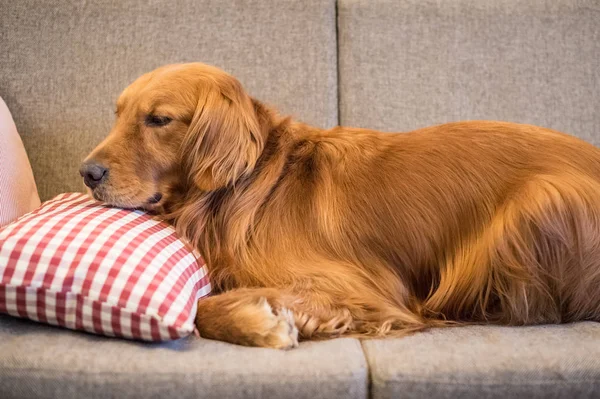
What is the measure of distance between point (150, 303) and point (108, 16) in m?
1.40

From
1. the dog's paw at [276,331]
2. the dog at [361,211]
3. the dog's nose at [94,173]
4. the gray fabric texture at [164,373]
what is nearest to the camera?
the gray fabric texture at [164,373]

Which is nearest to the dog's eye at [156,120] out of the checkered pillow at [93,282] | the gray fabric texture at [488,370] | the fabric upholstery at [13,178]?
the checkered pillow at [93,282]

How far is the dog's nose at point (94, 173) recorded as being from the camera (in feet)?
5.11

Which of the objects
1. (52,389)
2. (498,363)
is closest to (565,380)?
(498,363)

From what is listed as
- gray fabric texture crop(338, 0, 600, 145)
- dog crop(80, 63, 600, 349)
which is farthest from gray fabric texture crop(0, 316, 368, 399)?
gray fabric texture crop(338, 0, 600, 145)

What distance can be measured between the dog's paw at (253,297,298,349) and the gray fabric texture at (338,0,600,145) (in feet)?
3.60

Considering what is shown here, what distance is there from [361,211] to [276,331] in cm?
44

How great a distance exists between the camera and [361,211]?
5.20 ft

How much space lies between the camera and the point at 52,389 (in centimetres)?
117

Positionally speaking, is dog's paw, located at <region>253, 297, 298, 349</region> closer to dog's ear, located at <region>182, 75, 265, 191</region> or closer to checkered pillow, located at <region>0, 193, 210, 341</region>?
checkered pillow, located at <region>0, 193, 210, 341</region>

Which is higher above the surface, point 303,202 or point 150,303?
point 303,202

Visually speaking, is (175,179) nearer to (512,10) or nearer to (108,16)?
(108,16)

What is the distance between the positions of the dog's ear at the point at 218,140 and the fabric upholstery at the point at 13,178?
1.92 ft

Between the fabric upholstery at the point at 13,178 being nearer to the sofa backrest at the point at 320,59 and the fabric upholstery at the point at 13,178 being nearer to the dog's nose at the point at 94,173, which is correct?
the sofa backrest at the point at 320,59
